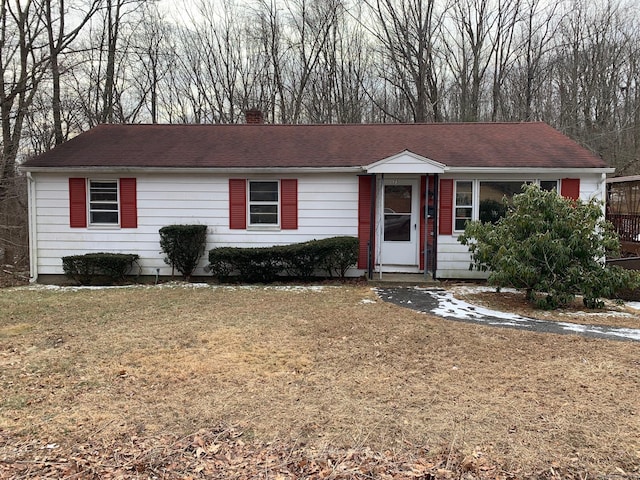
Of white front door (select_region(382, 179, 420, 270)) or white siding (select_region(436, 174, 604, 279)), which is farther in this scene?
white front door (select_region(382, 179, 420, 270))

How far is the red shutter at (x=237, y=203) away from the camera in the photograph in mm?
10703

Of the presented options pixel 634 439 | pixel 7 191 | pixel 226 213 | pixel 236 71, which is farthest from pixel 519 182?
pixel 236 71

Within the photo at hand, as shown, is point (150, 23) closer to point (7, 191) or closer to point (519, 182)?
point (7, 191)

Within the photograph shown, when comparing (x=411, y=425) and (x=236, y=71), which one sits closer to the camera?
(x=411, y=425)

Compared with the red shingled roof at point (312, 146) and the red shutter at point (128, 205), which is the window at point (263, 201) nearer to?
the red shingled roof at point (312, 146)

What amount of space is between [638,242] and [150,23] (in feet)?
71.3

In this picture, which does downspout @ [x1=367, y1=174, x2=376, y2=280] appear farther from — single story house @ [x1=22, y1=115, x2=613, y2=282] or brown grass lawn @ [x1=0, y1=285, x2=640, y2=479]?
brown grass lawn @ [x1=0, y1=285, x2=640, y2=479]

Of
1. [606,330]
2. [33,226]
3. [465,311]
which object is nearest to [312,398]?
[465,311]

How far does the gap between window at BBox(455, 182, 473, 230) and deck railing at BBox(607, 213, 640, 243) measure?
5.04 meters

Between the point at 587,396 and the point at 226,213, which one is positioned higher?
the point at 226,213

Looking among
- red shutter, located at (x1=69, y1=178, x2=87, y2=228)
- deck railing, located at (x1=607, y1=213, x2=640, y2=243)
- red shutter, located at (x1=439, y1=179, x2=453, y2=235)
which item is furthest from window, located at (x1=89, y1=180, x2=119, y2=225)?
deck railing, located at (x1=607, y1=213, x2=640, y2=243)

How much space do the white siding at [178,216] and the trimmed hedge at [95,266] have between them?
0.47m

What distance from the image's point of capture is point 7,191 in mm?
13688

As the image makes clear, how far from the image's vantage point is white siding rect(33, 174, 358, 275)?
10.6 meters
